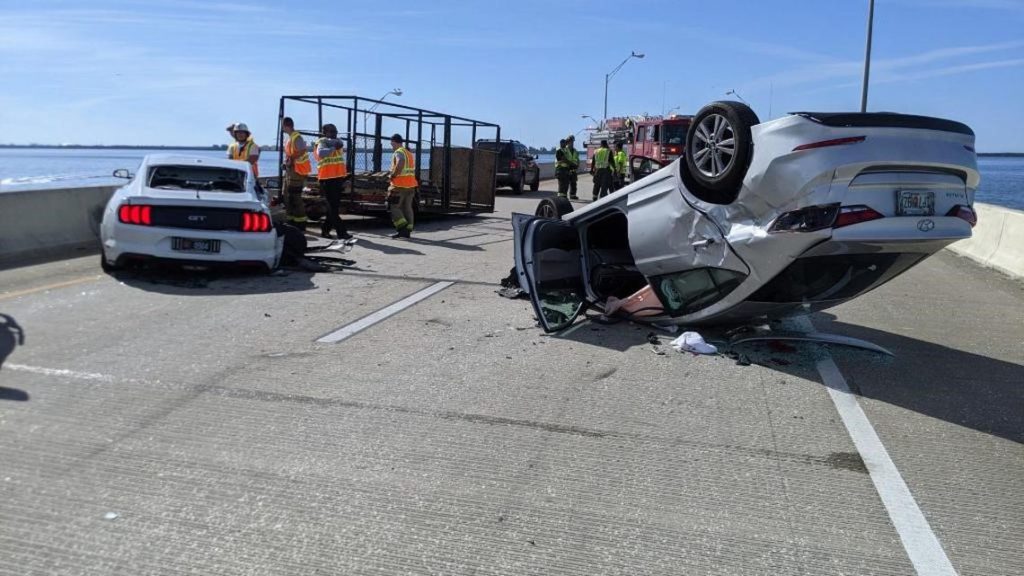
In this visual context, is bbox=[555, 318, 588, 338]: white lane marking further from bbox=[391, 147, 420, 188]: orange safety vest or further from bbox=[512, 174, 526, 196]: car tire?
bbox=[512, 174, 526, 196]: car tire

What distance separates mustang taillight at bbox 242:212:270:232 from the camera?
906cm

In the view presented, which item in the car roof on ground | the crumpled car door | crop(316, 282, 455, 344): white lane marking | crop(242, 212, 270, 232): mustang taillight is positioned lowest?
crop(316, 282, 455, 344): white lane marking

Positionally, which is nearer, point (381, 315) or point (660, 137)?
point (381, 315)

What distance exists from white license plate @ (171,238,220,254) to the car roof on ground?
56.1 inches

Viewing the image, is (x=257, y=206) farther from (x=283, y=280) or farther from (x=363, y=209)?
(x=363, y=209)

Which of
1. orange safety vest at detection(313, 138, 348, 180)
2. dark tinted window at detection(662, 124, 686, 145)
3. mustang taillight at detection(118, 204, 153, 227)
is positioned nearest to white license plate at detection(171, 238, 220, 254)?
mustang taillight at detection(118, 204, 153, 227)

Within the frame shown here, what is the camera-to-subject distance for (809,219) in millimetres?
5195

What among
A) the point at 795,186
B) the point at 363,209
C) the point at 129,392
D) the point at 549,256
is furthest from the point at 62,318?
the point at 363,209

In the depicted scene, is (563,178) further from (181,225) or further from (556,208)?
(181,225)

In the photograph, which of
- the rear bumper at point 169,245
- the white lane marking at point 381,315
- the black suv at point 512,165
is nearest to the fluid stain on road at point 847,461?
the white lane marking at point 381,315

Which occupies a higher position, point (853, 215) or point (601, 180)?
point (601, 180)

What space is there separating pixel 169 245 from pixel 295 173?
4.69 metres

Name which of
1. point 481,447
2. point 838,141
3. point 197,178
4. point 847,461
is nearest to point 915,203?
point 838,141

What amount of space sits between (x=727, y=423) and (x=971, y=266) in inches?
409
